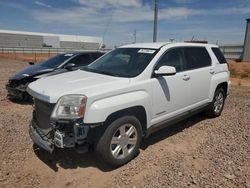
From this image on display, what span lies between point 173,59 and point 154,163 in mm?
1957

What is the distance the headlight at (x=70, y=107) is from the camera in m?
2.92

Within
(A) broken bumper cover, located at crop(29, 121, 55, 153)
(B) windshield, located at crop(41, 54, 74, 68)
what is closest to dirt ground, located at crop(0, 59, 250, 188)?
(A) broken bumper cover, located at crop(29, 121, 55, 153)

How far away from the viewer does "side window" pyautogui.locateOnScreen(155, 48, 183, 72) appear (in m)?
4.00

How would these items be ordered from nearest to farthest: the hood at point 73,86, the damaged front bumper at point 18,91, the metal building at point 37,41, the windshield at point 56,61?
the hood at point 73,86 → the damaged front bumper at point 18,91 → the windshield at point 56,61 → the metal building at point 37,41

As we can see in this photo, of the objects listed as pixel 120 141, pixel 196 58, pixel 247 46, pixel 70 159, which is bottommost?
pixel 70 159

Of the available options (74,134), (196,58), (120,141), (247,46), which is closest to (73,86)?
(74,134)

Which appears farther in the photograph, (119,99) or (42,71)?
(42,71)

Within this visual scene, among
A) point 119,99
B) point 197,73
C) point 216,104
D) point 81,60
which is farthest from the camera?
point 81,60

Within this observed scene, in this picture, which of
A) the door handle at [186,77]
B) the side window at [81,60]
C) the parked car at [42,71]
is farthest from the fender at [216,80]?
the side window at [81,60]

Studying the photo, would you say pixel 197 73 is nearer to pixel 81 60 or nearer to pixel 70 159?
pixel 70 159

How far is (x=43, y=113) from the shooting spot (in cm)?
333

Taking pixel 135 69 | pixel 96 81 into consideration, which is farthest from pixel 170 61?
pixel 96 81

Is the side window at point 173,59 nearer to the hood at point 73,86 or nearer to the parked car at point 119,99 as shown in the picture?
the parked car at point 119,99

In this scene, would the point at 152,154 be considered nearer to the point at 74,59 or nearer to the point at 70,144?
the point at 70,144
